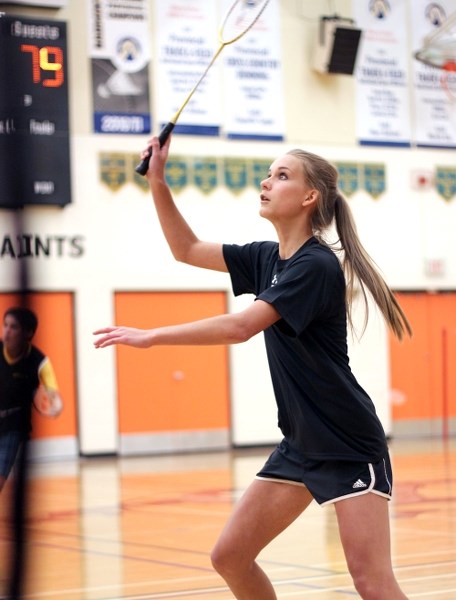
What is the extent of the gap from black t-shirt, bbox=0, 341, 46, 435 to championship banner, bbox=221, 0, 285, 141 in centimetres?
1280

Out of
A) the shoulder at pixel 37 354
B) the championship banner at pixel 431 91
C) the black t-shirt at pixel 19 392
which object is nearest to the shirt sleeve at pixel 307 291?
the black t-shirt at pixel 19 392

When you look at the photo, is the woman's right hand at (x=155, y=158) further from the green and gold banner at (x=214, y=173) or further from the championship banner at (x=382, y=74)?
the championship banner at (x=382, y=74)

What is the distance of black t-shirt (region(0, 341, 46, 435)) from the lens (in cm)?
296

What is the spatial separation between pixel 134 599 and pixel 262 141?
529 inches

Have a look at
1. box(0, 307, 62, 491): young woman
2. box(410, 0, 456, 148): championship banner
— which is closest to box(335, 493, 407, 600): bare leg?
box(0, 307, 62, 491): young woman

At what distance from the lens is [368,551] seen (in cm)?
373

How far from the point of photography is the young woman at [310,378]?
3730 mm

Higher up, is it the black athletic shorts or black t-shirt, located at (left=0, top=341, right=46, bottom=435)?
black t-shirt, located at (left=0, top=341, right=46, bottom=435)

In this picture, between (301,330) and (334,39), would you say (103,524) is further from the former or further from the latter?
(334,39)

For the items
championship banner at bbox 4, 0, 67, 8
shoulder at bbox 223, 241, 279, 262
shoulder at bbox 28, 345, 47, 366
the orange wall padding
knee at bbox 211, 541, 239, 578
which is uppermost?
championship banner at bbox 4, 0, 67, 8

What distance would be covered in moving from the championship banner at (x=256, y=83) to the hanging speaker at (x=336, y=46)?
27.1 inches

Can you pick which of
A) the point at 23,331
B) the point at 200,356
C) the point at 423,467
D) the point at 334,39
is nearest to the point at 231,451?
the point at 200,356

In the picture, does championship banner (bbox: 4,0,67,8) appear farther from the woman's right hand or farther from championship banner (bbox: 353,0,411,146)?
the woman's right hand

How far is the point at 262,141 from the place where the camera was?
18719 mm
